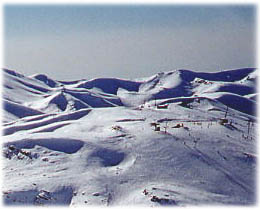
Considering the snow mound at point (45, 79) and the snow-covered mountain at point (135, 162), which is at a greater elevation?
the snow-covered mountain at point (135, 162)

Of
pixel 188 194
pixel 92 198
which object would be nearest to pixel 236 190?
pixel 188 194

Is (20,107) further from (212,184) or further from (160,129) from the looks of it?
(212,184)

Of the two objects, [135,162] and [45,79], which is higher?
[135,162]

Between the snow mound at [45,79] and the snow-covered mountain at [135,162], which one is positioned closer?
the snow-covered mountain at [135,162]

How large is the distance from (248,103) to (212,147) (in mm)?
13384

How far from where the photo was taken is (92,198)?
20.0 ft

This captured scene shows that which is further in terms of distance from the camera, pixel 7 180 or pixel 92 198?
pixel 7 180

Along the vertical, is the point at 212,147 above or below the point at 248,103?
above

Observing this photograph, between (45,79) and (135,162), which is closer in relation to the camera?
(135,162)

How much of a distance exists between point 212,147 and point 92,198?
3.10 metres

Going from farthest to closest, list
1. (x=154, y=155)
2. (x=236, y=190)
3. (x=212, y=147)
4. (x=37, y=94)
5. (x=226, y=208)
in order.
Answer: (x=37, y=94), (x=212, y=147), (x=154, y=155), (x=236, y=190), (x=226, y=208)

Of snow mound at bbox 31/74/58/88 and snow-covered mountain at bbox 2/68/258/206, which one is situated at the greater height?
snow-covered mountain at bbox 2/68/258/206

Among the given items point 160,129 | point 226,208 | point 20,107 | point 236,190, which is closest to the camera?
point 226,208

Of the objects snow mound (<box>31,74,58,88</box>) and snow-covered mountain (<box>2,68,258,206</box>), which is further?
snow mound (<box>31,74,58,88</box>)
